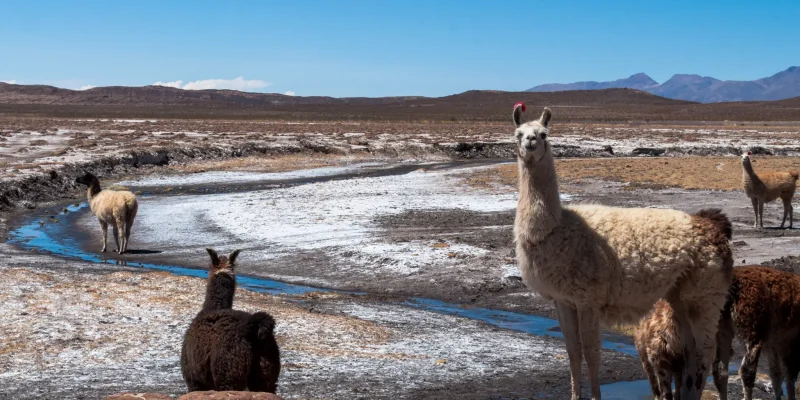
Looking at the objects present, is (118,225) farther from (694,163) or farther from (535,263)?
(694,163)

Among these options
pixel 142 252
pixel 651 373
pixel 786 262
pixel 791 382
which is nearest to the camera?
pixel 651 373

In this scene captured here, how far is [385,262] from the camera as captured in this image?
16172mm

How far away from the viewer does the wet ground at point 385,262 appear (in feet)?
29.8

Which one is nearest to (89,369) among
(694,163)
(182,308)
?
(182,308)

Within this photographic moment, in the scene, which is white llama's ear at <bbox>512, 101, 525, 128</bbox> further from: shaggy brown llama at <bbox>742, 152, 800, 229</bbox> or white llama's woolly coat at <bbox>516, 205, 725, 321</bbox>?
shaggy brown llama at <bbox>742, 152, 800, 229</bbox>

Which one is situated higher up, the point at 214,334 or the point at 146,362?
the point at 214,334

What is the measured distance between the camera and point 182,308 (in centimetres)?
1177

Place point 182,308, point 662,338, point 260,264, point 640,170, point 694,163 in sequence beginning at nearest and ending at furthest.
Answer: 1. point 662,338
2. point 182,308
3. point 260,264
4. point 640,170
5. point 694,163

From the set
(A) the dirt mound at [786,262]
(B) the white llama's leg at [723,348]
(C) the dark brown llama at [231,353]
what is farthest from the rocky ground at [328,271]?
(B) the white llama's leg at [723,348]

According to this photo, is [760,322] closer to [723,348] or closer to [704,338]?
[723,348]

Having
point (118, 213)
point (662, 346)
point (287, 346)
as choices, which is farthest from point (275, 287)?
point (662, 346)

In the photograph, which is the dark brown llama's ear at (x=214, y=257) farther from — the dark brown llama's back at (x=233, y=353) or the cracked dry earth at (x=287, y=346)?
the cracked dry earth at (x=287, y=346)

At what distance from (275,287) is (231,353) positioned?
856 cm

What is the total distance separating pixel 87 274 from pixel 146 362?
588cm
